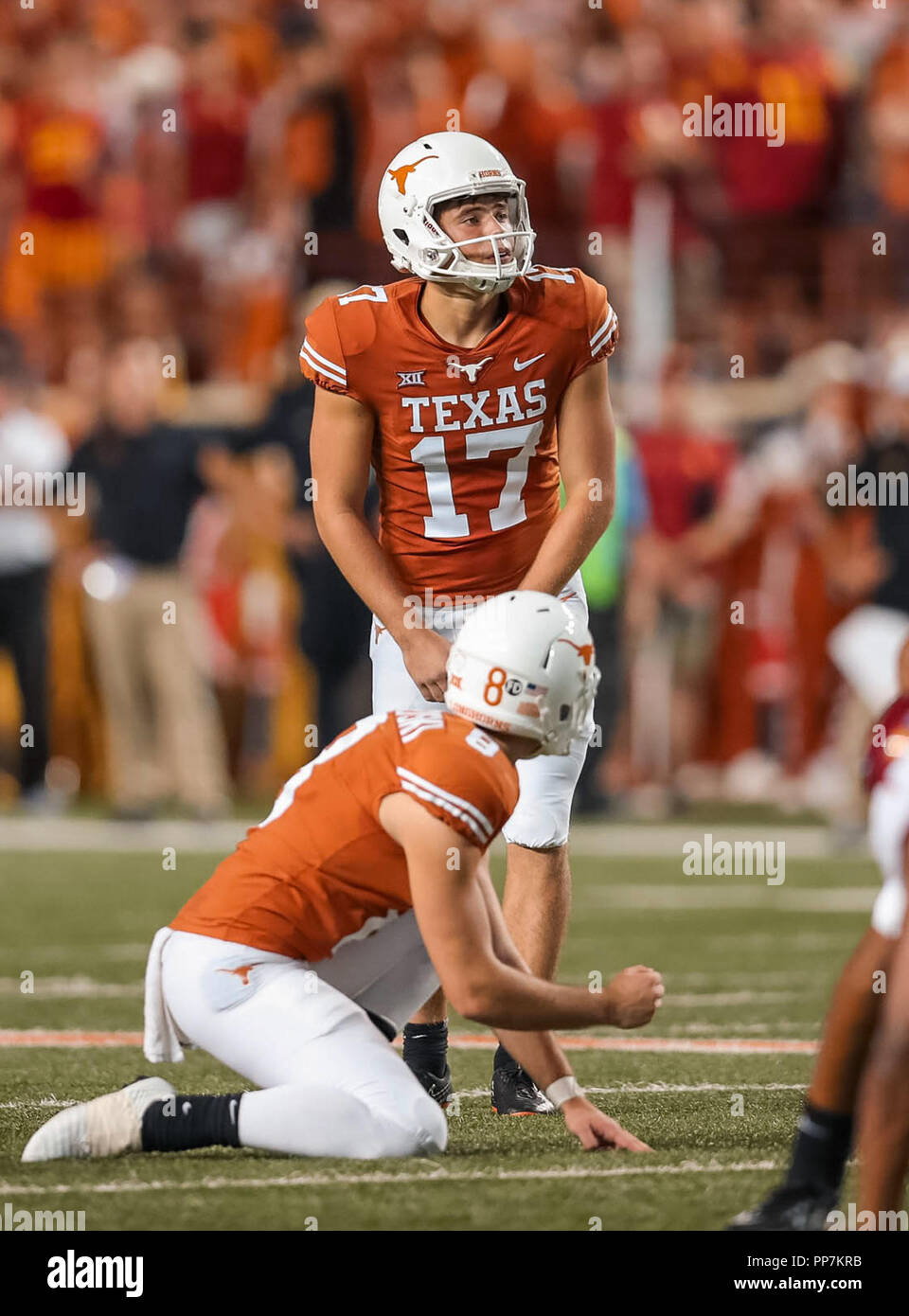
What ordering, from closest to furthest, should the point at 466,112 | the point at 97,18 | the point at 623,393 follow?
the point at 623,393
the point at 466,112
the point at 97,18

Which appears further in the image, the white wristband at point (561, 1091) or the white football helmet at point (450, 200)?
the white football helmet at point (450, 200)

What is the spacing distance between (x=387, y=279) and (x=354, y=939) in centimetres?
1042

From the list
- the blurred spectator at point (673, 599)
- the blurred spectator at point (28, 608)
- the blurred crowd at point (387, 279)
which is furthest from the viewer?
the blurred spectator at point (673, 599)

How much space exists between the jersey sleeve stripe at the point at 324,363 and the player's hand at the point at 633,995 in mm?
1838

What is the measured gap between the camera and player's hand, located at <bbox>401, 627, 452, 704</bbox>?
221 inches

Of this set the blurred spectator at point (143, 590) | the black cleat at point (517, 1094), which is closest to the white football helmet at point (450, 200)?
the black cleat at point (517, 1094)

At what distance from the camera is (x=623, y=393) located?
14.6m

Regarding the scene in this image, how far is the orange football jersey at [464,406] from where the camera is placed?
5691 mm

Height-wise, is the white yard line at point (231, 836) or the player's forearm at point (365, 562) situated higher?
the player's forearm at point (365, 562)

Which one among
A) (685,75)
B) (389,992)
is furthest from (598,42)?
(389,992)

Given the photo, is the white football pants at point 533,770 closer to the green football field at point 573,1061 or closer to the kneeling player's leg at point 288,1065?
the green football field at point 573,1061

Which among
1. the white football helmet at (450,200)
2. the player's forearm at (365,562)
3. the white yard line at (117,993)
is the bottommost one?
the white yard line at (117,993)
